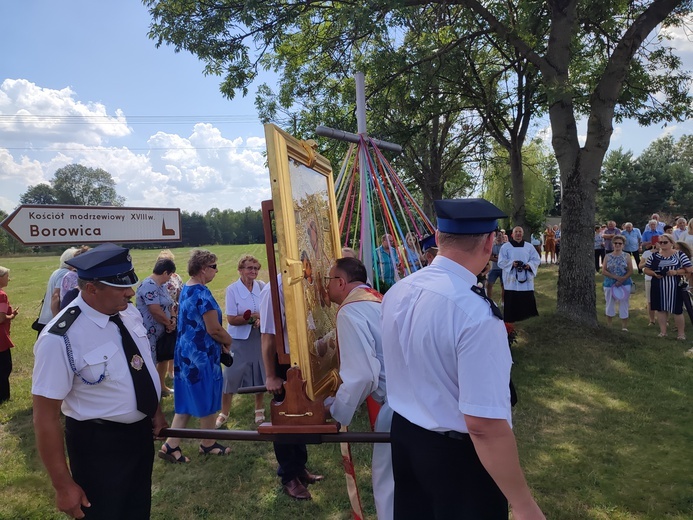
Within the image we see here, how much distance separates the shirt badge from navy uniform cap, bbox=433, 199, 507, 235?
5.63 ft

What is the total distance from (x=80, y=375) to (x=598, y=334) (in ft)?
26.9

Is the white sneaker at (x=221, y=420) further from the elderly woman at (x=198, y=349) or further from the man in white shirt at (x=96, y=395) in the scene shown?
the man in white shirt at (x=96, y=395)

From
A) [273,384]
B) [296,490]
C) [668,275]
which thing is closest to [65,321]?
[273,384]

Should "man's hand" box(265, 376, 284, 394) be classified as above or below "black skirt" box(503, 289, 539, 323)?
above

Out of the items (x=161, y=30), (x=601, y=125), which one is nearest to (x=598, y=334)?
(x=601, y=125)

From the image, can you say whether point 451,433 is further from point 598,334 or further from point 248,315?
point 598,334

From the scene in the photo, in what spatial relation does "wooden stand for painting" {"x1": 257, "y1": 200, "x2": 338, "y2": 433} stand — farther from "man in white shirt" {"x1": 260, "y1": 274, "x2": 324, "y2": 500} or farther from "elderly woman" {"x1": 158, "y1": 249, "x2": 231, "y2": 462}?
"elderly woman" {"x1": 158, "y1": 249, "x2": 231, "y2": 462}

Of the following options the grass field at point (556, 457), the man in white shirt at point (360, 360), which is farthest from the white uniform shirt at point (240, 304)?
the man in white shirt at point (360, 360)

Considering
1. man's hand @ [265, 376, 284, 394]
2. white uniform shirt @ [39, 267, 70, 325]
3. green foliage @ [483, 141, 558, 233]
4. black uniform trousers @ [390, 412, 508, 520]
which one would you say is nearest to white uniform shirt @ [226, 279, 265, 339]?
white uniform shirt @ [39, 267, 70, 325]

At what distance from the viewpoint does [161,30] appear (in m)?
7.87

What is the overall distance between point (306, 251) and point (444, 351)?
1084mm

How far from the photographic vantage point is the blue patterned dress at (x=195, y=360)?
14.6ft

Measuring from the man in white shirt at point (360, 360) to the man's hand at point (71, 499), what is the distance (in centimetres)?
124

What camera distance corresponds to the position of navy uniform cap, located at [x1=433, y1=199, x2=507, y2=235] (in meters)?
1.86
